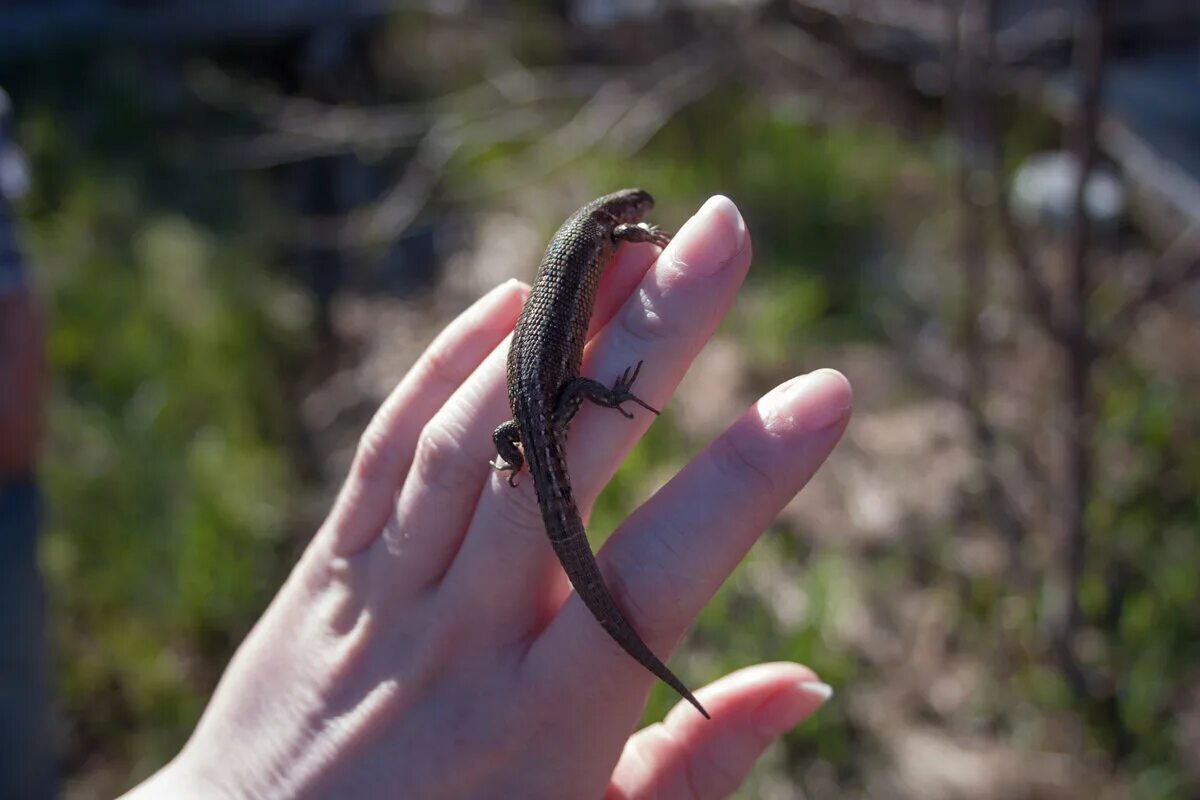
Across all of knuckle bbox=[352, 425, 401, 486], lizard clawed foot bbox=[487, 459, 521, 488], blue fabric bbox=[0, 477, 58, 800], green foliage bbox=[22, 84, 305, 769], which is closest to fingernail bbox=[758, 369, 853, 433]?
lizard clawed foot bbox=[487, 459, 521, 488]

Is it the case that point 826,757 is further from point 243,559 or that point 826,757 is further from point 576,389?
point 243,559

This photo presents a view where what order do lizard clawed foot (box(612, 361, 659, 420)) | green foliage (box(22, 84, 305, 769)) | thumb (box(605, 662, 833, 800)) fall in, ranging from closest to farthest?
lizard clawed foot (box(612, 361, 659, 420)) → thumb (box(605, 662, 833, 800)) → green foliage (box(22, 84, 305, 769))

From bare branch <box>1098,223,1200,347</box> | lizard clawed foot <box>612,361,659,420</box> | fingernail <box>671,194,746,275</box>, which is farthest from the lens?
bare branch <box>1098,223,1200,347</box>

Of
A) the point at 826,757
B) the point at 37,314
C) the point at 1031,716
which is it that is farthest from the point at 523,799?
the point at 37,314

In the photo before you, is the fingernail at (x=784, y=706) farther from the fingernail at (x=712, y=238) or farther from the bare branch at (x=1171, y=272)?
the bare branch at (x=1171, y=272)

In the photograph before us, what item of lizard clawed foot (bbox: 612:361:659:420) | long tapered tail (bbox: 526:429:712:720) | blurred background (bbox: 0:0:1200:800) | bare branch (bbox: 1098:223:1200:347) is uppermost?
lizard clawed foot (bbox: 612:361:659:420)

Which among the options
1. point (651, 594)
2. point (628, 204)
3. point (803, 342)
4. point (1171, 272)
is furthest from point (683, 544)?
point (803, 342)

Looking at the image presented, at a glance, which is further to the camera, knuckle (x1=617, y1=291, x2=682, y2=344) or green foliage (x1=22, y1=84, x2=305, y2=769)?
green foliage (x1=22, y1=84, x2=305, y2=769)

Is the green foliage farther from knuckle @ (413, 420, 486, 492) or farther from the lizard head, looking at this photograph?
the lizard head

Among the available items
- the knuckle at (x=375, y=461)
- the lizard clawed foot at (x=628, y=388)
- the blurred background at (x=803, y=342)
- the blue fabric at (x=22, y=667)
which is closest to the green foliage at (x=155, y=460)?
the blurred background at (x=803, y=342)
